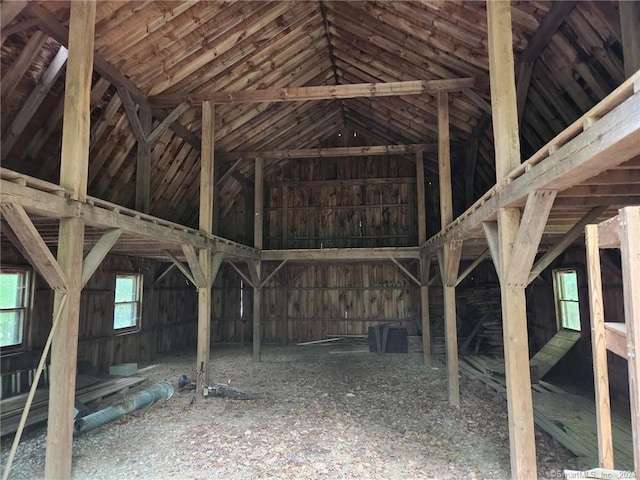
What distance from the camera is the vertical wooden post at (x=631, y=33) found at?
397 centimetres

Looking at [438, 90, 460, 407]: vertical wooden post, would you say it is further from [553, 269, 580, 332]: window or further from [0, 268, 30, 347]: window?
[0, 268, 30, 347]: window

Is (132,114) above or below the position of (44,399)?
above

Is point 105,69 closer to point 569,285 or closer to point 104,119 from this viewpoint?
point 104,119

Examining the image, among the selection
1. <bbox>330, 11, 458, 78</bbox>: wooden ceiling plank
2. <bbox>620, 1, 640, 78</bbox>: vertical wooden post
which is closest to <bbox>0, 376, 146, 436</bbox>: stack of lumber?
<bbox>330, 11, 458, 78</bbox>: wooden ceiling plank

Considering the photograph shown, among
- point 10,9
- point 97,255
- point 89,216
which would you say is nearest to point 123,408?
point 97,255

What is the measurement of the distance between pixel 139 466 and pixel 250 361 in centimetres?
603

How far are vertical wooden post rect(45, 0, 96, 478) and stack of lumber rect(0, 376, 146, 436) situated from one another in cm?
189

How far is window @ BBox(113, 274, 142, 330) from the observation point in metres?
9.59

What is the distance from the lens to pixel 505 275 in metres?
3.81

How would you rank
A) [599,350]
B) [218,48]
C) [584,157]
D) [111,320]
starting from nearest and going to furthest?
[599,350]
[584,157]
[218,48]
[111,320]

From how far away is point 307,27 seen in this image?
24.8ft

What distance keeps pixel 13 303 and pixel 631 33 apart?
30.3 feet

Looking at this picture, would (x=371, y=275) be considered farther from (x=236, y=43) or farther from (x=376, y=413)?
(x=236, y=43)

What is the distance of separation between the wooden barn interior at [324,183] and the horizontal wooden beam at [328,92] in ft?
0.13
